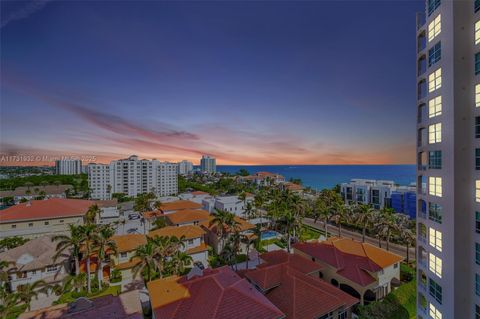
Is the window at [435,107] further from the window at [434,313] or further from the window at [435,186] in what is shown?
the window at [434,313]

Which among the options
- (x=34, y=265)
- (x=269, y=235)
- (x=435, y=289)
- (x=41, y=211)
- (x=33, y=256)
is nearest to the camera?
(x=435, y=289)

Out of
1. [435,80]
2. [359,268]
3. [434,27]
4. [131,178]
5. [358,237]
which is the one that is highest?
[434,27]

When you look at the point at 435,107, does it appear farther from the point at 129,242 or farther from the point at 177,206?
the point at 177,206

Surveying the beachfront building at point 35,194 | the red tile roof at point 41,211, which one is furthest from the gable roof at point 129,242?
the beachfront building at point 35,194

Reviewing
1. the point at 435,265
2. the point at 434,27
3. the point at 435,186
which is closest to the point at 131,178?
the point at 435,265

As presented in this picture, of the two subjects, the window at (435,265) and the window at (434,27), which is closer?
the window at (435,265)

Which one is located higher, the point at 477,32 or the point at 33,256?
the point at 477,32

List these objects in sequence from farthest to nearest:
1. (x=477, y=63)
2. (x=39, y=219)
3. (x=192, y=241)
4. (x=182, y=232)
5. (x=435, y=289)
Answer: (x=39, y=219), (x=182, y=232), (x=192, y=241), (x=435, y=289), (x=477, y=63)
